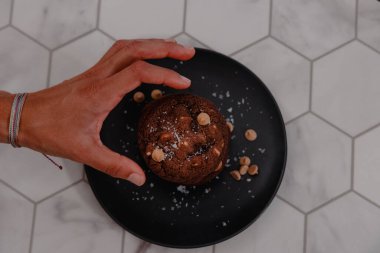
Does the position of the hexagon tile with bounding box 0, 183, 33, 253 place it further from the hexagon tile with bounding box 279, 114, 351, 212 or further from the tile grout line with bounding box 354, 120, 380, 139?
the tile grout line with bounding box 354, 120, 380, 139

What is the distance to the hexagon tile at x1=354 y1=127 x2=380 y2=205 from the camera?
1021mm

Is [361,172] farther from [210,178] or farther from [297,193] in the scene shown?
[210,178]

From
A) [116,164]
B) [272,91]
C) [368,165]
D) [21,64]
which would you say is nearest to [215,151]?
[116,164]

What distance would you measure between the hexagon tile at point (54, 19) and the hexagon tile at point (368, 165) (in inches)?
25.0

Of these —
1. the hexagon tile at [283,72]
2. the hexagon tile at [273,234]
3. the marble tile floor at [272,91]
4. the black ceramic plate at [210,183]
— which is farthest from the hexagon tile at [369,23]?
the hexagon tile at [273,234]

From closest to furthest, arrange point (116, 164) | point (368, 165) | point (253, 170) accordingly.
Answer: point (116, 164) < point (253, 170) < point (368, 165)

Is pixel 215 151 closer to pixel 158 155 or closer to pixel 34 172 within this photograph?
pixel 158 155

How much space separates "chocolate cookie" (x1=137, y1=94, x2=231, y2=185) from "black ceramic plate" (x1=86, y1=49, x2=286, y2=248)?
8 cm

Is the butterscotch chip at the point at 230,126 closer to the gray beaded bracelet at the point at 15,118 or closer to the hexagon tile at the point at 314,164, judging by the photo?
the hexagon tile at the point at 314,164

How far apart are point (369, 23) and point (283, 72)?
23 centimetres

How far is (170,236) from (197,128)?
23 centimetres

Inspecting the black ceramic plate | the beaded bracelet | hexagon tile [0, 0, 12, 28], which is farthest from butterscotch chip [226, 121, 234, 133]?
hexagon tile [0, 0, 12, 28]

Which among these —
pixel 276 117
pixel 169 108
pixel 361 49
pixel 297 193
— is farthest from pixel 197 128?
pixel 361 49

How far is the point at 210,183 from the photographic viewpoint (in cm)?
93
